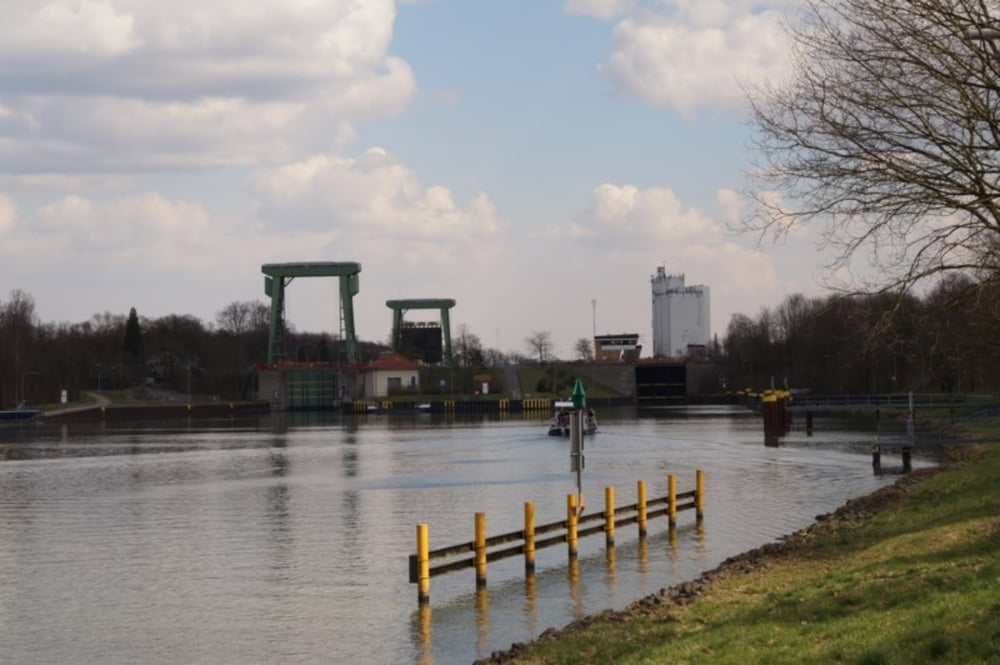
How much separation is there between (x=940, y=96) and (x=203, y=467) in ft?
180

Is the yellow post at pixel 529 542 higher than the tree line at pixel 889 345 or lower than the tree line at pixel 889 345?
lower

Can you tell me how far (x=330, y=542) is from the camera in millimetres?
38031

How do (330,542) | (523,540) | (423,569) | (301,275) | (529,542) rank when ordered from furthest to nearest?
1. (301,275)
2. (330,542)
3. (523,540)
4. (529,542)
5. (423,569)

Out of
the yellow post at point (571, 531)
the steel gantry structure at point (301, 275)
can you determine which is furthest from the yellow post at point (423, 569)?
the steel gantry structure at point (301, 275)

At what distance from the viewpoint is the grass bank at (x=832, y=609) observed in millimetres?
14930

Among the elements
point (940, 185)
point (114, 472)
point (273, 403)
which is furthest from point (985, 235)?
point (273, 403)

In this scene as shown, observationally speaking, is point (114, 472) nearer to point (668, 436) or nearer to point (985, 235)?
point (668, 436)

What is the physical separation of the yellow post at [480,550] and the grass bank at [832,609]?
4427 millimetres

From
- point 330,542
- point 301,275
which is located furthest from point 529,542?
point 301,275

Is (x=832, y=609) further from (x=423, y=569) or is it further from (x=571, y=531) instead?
(x=571, y=531)

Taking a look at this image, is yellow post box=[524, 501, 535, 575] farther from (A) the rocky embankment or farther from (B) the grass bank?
(B) the grass bank

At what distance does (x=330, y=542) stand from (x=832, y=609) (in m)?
22.2

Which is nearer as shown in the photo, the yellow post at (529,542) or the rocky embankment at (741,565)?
the rocky embankment at (741,565)

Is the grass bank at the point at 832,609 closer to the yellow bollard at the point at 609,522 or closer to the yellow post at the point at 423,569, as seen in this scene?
the yellow bollard at the point at 609,522
